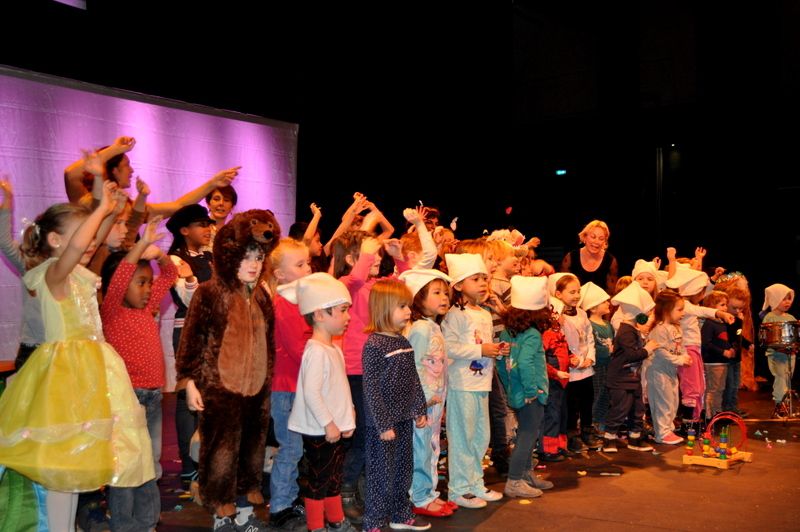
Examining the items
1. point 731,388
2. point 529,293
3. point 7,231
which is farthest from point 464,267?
point 731,388

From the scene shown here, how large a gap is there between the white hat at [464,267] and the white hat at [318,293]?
109 centimetres

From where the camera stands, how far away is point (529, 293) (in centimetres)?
535

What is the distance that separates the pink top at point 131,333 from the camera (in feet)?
13.6

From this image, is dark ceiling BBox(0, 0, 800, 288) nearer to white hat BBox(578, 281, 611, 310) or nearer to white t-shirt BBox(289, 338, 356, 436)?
white hat BBox(578, 281, 611, 310)

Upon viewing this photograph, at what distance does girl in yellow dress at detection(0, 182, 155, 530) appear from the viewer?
338cm

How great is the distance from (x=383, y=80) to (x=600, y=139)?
4.28 metres

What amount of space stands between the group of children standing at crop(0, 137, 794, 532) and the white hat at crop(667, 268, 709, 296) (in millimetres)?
1964

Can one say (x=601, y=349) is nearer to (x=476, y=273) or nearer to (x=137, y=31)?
(x=476, y=273)

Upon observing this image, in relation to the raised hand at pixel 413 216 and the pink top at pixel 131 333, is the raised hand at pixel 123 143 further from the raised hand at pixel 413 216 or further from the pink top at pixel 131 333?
the raised hand at pixel 413 216

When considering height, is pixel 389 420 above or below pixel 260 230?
below

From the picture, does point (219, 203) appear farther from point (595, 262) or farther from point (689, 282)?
point (689, 282)

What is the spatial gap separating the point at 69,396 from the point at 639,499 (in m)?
3.30

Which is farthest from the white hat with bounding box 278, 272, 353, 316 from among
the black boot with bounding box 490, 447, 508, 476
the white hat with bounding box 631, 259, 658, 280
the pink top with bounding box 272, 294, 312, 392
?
the white hat with bounding box 631, 259, 658, 280

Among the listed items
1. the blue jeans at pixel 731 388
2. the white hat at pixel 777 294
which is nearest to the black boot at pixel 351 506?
the blue jeans at pixel 731 388
